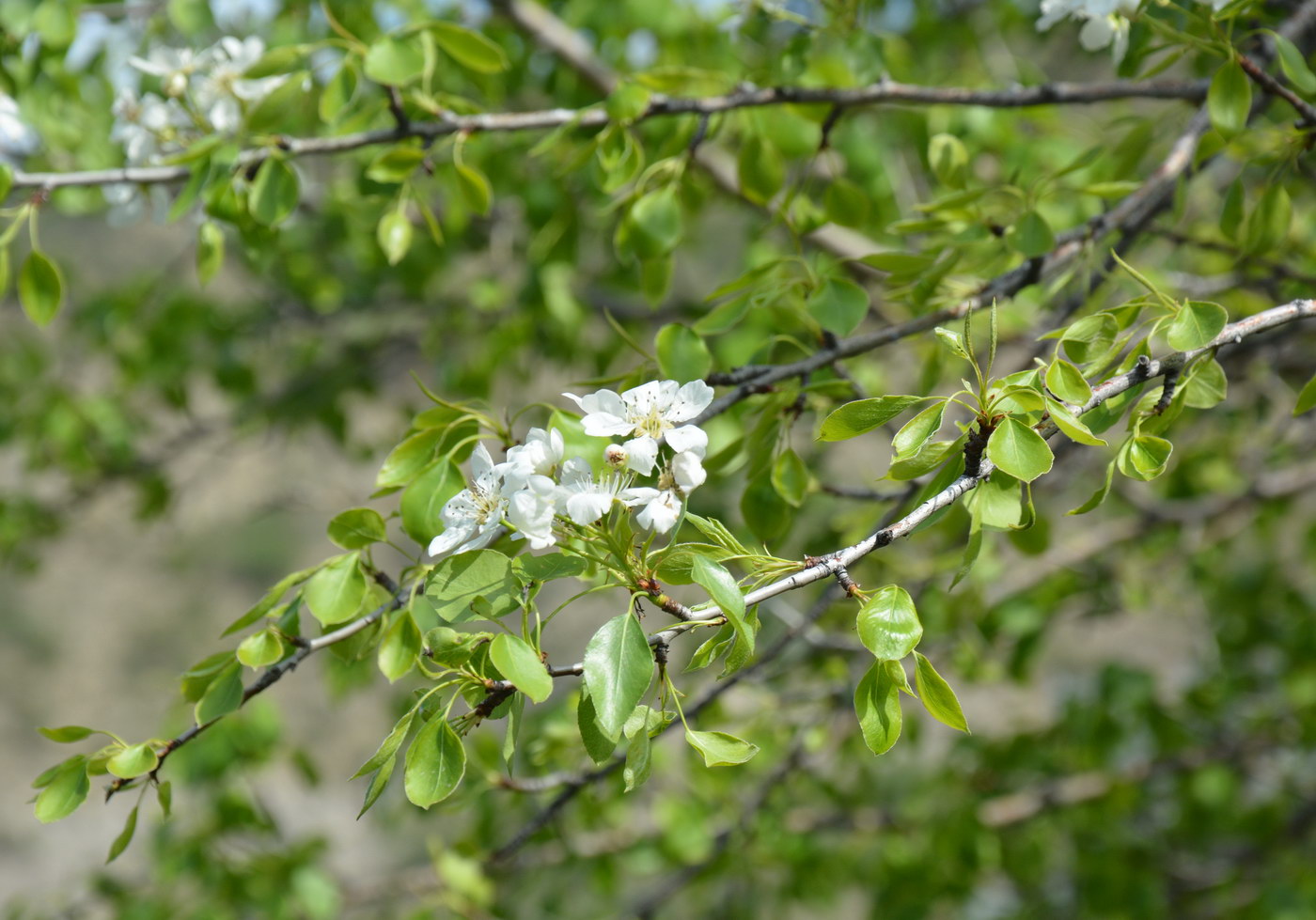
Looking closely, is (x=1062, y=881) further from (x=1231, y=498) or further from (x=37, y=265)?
(x=37, y=265)

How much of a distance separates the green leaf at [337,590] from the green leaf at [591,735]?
24 centimetres

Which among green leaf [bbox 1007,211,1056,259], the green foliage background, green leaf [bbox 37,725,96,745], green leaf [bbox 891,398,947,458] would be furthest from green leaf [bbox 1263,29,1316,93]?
green leaf [bbox 37,725,96,745]

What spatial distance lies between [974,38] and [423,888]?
2.66m

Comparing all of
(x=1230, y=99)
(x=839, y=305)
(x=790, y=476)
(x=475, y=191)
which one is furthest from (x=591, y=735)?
(x=1230, y=99)

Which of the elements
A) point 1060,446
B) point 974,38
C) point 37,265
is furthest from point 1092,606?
point 37,265

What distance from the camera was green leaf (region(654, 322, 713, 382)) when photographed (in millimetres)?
960

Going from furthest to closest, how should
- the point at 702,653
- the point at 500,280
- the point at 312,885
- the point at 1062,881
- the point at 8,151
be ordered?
1. the point at 1062,881
2. the point at 500,280
3. the point at 312,885
4. the point at 8,151
5. the point at 702,653

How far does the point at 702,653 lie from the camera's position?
0.72 metres

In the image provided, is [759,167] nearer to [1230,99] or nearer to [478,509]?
[1230,99]

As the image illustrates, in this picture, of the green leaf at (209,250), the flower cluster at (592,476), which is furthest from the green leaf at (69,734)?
the green leaf at (209,250)

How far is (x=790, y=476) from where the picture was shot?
1039mm

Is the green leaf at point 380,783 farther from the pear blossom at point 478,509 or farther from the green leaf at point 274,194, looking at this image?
the green leaf at point 274,194

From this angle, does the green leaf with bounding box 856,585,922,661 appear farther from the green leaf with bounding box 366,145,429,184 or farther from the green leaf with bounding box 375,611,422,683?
the green leaf with bounding box 366,145,429,184

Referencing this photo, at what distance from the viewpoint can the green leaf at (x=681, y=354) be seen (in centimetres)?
96
